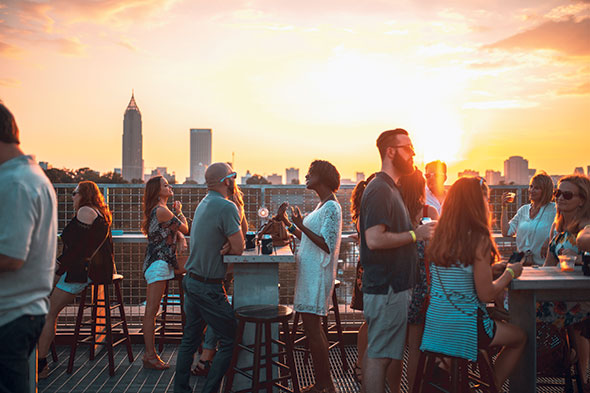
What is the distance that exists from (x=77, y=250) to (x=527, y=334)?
14.0 feet

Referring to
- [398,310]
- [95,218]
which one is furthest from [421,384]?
[95,218]

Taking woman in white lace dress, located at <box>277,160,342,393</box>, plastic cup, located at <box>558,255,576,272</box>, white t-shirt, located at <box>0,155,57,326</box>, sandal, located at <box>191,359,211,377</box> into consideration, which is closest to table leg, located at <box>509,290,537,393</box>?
plastic cup, located at <box>558,255,576,272</box>

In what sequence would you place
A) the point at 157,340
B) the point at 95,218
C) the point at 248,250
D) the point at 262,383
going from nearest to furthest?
the point at 262,383 → the point at 248,250 → the point at 95,218 → the point at 157,340

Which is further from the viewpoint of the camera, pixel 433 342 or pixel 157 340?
pixel 157 340

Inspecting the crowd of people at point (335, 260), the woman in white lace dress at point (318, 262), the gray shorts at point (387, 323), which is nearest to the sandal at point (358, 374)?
the crowd of people at point (335, 260)

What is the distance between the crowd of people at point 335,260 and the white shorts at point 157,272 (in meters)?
0.01

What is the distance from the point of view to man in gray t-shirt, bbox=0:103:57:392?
2.25 metres

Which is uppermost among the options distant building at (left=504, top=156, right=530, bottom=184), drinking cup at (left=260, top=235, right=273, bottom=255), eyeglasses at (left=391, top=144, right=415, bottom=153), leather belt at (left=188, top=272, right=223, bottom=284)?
distant building at (left=504, top=156, right=530, bottom=184)

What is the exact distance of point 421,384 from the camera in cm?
366

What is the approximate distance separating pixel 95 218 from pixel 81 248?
1.11ft

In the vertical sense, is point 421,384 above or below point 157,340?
above

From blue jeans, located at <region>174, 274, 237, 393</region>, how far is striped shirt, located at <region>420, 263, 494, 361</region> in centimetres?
159

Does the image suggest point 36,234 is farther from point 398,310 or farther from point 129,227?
point 129,227

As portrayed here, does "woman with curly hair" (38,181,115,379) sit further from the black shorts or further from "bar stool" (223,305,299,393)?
the black shorts
